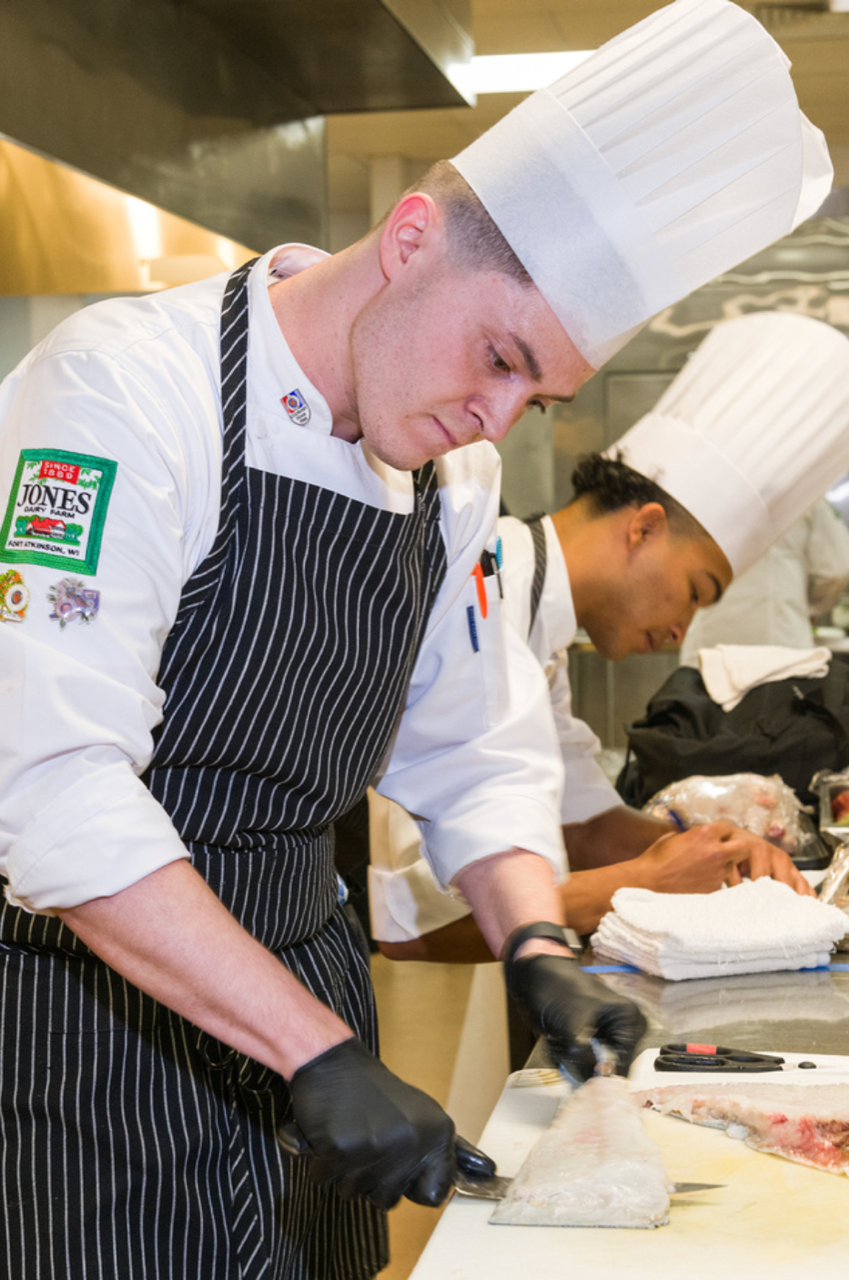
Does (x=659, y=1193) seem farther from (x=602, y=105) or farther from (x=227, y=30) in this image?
(x=227, y=30)

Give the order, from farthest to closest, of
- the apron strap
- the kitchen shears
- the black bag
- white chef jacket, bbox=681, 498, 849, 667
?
white chef jacket, bbox=681, 498, 849, 667, the black bag, the apron strap, the kitchen shears

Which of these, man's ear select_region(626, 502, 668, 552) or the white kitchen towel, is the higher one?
man's ear select_region(626, 502, 668, 552)

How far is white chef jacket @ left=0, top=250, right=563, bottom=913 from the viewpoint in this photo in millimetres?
929

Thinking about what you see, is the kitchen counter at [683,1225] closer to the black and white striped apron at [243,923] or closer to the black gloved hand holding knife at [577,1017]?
the black gloved hand holding knife at [577,1017]

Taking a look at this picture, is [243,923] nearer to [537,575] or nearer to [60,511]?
[60,511]

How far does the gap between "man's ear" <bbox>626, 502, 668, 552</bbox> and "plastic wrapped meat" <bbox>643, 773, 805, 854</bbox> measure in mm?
483

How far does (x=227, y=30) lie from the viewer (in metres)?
2.79

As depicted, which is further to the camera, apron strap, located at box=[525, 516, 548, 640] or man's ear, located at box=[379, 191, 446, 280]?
apron strap, located at box=[525, 516, 548, 640]

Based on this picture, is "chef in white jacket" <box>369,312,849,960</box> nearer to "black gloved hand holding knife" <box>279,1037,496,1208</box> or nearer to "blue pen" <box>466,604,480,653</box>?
"blue pen" <box>466,604,480,653</box>

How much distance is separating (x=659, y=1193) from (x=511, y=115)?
2.98ft

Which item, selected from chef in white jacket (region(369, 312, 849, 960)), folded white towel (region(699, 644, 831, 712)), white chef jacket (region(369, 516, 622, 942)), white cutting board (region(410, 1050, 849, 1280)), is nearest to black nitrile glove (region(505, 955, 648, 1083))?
white cutting board (region(410, 1050, 849, 1280))

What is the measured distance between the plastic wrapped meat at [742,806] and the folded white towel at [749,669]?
1.74 ft

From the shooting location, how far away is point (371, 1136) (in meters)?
0.88

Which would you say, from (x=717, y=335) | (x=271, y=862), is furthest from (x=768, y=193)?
(x=717, y=335)
